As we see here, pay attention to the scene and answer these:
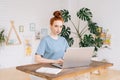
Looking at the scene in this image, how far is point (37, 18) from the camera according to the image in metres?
4.88

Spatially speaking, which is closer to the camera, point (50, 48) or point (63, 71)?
point (63, 71)

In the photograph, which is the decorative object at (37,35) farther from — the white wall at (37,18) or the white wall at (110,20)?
the white wall at (110,20)

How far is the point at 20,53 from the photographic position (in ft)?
15.2

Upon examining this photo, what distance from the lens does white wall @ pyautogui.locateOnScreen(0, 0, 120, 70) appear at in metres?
4.39

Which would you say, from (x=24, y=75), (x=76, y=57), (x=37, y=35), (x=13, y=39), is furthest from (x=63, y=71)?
(x=37, y=35)

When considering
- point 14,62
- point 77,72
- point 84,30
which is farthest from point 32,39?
point 77,72

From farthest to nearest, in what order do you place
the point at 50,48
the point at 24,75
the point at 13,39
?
1. the point at 13,39
2. the point at 24,75
3. the point at 50,48

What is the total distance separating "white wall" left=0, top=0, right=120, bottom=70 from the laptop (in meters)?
2.65

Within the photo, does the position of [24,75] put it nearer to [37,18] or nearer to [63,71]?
[37,18]

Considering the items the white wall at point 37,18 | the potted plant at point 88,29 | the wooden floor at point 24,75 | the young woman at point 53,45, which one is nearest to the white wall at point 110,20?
the white wall at point 37,18

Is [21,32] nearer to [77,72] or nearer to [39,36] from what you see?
[39,36]

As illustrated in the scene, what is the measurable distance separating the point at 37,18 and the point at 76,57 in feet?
10.0

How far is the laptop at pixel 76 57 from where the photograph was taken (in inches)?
76.0

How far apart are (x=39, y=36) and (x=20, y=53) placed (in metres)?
0.66
